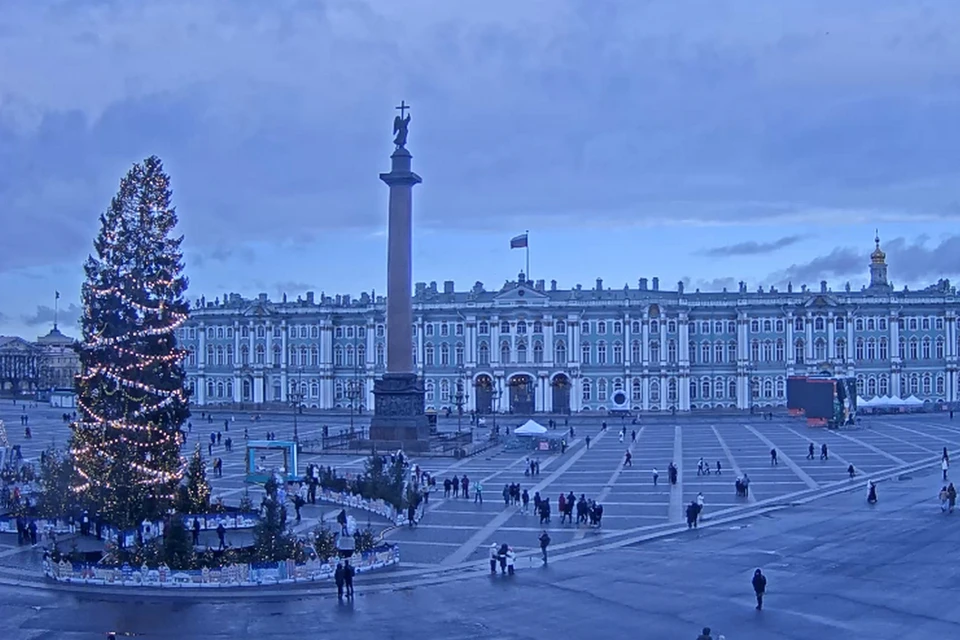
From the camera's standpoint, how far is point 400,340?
5469 centimetres

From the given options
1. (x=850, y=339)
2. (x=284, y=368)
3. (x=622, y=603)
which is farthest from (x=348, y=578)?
(x=284, y=368)

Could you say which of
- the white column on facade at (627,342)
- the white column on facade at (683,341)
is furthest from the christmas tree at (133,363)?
the white column on facade at (683,341)

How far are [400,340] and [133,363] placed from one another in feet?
85.5

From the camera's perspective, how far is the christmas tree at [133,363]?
28750mm

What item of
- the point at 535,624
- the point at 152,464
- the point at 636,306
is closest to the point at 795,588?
the point at 535,624

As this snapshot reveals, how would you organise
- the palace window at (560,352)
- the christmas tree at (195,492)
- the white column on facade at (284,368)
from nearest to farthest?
the christmas tree at (195,492) → the palace window at (560,352) → the white column on facade at (284,368)

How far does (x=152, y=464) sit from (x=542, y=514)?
35.8 feet

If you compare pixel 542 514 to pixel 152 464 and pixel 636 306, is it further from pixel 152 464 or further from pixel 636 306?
pixel 636 306

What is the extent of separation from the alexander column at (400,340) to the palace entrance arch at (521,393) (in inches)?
1550

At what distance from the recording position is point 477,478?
43.8 m

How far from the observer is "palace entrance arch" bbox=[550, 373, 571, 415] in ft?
311

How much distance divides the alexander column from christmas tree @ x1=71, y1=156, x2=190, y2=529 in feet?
80.4

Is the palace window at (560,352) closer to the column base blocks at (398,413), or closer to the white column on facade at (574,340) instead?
the white column on facade at (574,340)

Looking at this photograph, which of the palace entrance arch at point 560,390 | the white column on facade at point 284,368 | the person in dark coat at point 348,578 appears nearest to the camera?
the person in dark coat at point 348,578
